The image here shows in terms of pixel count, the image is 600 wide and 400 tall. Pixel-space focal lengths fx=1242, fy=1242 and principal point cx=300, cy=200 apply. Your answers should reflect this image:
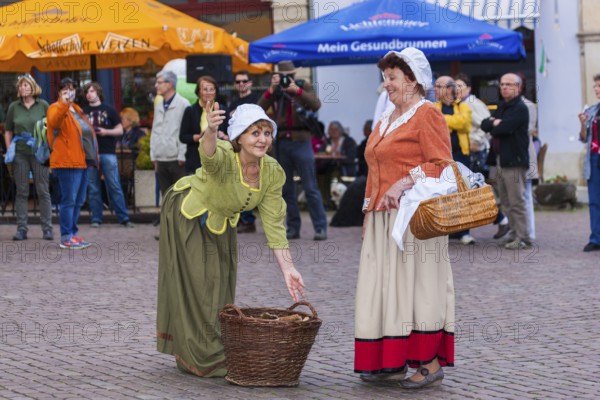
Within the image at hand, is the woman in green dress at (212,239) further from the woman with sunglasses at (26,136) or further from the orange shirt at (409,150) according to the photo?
the woman with sunglasses at (26,136)

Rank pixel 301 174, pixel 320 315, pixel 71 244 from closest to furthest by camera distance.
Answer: pixel 320 315
pixel 71 244
pixel 301 174

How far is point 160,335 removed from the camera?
687 cm

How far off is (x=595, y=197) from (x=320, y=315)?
5.12 meters

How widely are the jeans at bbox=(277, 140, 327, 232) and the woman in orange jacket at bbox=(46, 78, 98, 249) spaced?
7.24 ft

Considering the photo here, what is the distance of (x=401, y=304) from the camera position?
6461 mm

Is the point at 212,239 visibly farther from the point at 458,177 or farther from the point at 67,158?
the point at 67,158

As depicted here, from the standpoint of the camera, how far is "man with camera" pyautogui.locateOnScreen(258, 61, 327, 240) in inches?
530

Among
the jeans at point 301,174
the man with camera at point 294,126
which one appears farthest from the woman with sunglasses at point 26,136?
the jeans at point 301,174

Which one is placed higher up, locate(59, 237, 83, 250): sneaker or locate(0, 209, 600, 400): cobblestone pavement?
locate(59, 237, 83, 250): sneaker

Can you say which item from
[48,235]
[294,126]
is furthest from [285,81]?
[48,235]

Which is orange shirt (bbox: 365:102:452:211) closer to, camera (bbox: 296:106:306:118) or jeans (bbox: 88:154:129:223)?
camera (bbox: 296:106:306:118)

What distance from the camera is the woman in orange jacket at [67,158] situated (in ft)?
43.0

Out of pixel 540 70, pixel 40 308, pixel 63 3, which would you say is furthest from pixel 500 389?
pixel 540 70

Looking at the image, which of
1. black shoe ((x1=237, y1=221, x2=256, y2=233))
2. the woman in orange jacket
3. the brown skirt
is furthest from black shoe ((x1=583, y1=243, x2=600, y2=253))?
the brown skirt
